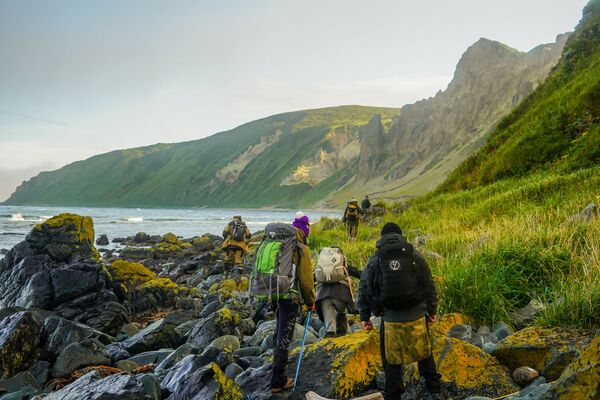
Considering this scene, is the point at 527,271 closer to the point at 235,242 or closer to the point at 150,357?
the point at 150,357

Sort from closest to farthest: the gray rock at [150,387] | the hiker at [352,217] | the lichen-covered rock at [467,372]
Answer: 1. the lichen-covered rock at [467,372]
2. the gray rock at [150,387]
3. the hiker at [352,217]

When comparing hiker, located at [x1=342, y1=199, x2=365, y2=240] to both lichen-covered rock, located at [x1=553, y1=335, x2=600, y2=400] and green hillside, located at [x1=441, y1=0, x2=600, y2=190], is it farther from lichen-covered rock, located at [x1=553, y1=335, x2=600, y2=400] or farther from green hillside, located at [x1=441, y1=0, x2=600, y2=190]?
lichen-covered rock, located at [x1=553, y1=335, x2=600, y2=400]

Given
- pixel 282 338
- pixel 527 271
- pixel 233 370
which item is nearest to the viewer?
pixel 282 338

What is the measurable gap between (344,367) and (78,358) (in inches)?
189

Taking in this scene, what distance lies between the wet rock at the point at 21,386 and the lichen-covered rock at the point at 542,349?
6339 mm

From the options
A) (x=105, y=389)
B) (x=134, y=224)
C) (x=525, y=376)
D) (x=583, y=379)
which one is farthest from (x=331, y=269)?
(x=134, y=224)

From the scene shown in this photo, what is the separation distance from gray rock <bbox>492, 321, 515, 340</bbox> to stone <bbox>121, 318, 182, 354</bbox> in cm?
584

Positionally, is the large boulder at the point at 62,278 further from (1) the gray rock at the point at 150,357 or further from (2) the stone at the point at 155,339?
(1) the gray rock at the point at 150,357

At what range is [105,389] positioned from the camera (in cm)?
453

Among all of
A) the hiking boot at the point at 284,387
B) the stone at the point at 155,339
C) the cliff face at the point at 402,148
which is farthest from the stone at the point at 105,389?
the cliff face at the point at 402,148

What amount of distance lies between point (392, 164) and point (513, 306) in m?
111

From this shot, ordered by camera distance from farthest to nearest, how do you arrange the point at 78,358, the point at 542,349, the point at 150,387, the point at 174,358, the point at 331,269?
1. the point at 78,358
2. the point at 174,358
3. the point at 331,269
4. the point at 150,387
5. the point at 542,349

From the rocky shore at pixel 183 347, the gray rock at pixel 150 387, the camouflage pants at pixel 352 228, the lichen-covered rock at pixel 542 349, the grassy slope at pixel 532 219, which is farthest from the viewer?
the camouflage pants at pixel 352 228

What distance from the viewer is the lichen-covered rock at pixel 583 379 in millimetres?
2791
